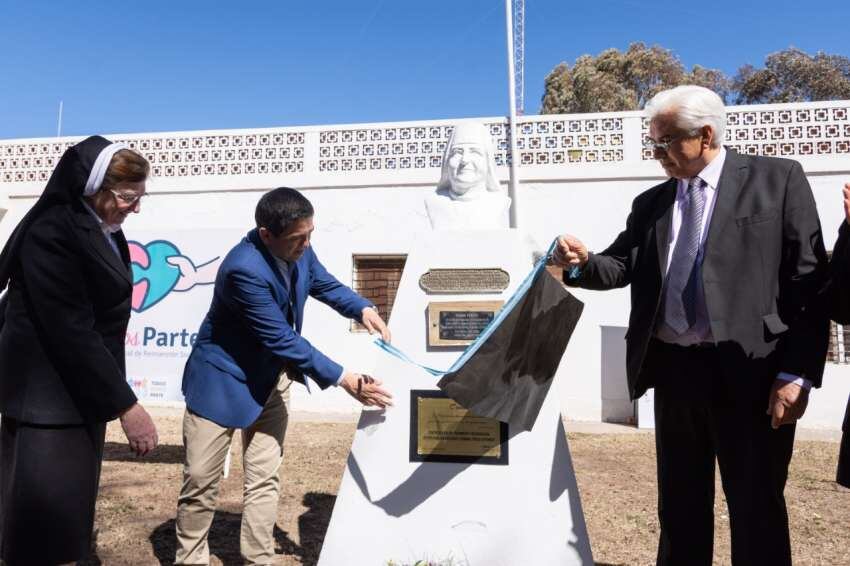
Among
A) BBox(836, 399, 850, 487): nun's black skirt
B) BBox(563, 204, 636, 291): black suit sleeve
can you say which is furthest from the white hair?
BBox(836, 399, 850, 487): nun's black skirt

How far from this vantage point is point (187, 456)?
258 centimetres

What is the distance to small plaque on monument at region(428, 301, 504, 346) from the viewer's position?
2.82 m

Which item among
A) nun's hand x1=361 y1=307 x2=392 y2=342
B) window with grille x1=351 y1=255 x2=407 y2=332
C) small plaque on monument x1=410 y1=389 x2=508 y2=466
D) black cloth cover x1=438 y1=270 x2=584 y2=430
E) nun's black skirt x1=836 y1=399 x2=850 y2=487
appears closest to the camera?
nun's black skirt x1=836 y1=399 x2=850 y2=487

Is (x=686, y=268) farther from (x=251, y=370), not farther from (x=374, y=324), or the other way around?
(x=251, y=370)

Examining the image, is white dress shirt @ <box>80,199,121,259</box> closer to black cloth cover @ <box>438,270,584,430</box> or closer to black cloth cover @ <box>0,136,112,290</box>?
black cloth cover @ <box>0,136,112,290</box>

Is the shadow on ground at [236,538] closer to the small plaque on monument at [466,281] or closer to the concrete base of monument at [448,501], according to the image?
the concrete base of monument at [448,501]

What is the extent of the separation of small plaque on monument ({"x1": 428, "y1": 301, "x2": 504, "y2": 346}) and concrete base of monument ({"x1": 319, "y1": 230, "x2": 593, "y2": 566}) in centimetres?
12

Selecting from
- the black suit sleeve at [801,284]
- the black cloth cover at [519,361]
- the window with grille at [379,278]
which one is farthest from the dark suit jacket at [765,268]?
the window with grille at [379,278]

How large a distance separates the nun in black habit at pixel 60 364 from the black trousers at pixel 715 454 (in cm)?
184

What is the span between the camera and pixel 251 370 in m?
2.59

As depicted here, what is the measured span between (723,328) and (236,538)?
3024 mm

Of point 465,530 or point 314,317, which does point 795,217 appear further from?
point 314,317

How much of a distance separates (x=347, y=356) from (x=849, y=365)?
603 centimetres

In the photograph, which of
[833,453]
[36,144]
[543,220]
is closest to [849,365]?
[833,453]
